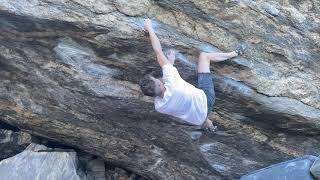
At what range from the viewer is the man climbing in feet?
22.7

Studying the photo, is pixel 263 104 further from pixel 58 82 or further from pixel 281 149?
pixel 58 82

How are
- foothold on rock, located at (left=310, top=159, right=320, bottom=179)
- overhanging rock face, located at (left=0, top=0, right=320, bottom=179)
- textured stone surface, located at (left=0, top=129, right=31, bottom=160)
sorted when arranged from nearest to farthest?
foothold on rock, located at (left=310, top=159, right=320, bottom=179) → overhanging rock face, located at (left=0, top=0, right=320, bottom=179) → textured stone surface, located at (left=0, top=129, right=31, bottom=160)

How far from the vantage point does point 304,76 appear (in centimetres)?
783

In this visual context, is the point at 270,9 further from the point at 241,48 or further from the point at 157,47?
the point at 157,47

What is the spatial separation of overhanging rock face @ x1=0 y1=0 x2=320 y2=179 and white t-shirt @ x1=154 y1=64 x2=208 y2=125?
2.27 feet

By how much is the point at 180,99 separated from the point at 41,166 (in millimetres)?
3162

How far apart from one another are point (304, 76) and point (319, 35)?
0.61 meters

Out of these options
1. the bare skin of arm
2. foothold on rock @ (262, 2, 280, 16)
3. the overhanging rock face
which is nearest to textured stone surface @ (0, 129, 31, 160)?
the overhanging rock face

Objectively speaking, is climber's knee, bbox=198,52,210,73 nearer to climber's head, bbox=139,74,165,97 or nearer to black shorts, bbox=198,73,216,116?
black shorts, bbox=198,73,216,116

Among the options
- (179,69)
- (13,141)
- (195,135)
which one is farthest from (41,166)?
(179,69)

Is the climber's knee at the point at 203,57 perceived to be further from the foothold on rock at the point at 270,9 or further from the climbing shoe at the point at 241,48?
the foothold on rock at the point at 270,9

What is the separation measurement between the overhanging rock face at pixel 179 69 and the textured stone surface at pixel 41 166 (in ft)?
1.83

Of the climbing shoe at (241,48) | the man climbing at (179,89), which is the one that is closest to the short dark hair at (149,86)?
the man climbing at (179,89)

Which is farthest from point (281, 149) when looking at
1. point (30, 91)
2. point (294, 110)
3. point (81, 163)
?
point (30, 91)
